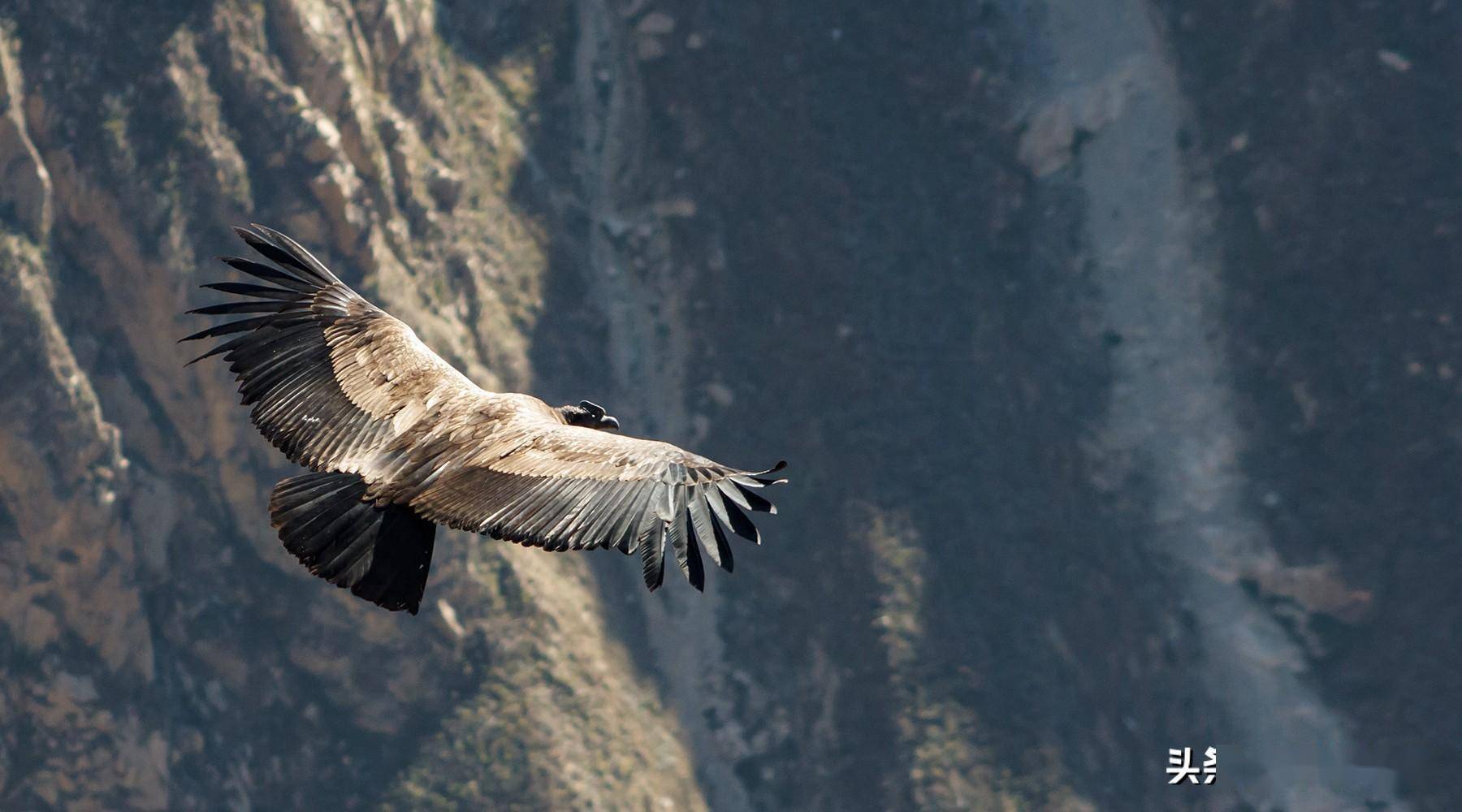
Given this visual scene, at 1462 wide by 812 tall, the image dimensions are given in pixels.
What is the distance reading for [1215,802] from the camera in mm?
66688

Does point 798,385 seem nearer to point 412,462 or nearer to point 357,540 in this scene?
point 412,462

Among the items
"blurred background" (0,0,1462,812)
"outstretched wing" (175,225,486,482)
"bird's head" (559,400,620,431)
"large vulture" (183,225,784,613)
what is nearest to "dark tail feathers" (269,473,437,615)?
"large vulture" (183,225,784,613)

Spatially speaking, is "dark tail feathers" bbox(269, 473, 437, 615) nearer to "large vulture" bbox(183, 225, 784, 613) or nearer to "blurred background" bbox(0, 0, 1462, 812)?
"large vulture" bbox(183, 225, 784, 613)

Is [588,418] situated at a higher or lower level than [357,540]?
higher

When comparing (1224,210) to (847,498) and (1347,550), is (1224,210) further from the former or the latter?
(847,498)

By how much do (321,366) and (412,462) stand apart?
278 centimetres

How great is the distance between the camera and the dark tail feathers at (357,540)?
51.6ft

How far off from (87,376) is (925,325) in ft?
124

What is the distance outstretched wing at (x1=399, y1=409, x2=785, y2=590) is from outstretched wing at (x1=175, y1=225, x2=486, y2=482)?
1.39 m

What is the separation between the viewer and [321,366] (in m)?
18.8

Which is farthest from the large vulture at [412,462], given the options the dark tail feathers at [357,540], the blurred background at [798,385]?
the blurred background at [798,385]

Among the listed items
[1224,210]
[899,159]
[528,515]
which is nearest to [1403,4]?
[1224,210]

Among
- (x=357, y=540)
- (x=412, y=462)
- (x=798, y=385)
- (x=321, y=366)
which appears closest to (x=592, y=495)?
(x=412, y=462)

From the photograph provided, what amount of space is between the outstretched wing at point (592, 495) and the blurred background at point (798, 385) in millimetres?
42858
